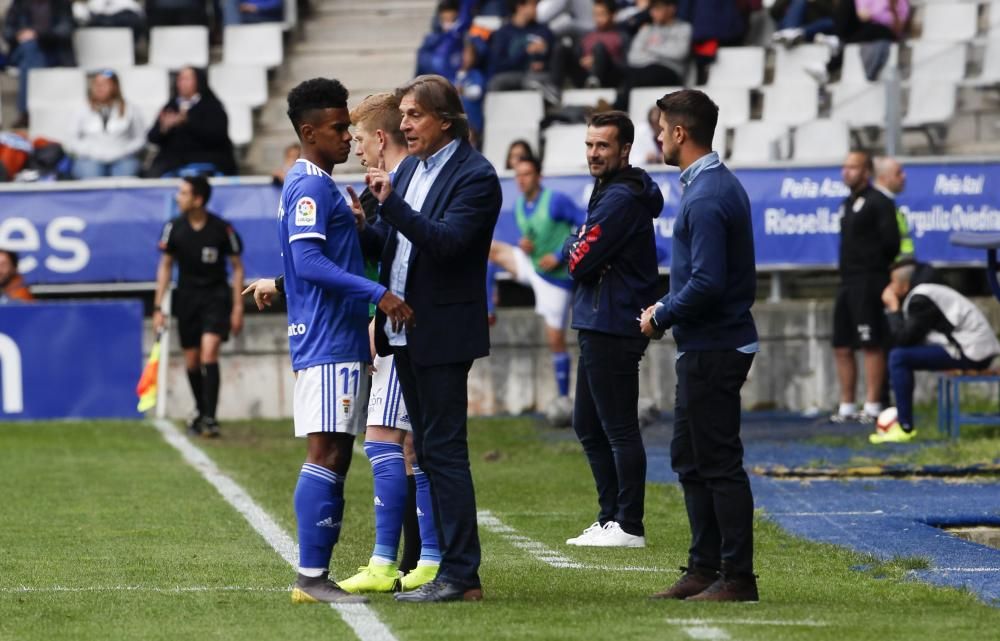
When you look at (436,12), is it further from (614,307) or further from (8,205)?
(614,307)

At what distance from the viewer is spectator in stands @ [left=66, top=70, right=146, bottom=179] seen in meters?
20.5

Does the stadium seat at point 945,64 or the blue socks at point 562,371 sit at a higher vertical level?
the stadium seat at point 945,64

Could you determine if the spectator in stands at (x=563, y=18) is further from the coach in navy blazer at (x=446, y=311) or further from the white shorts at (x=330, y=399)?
the white shorts at (x=330, y=399)

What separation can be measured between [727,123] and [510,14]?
317cm

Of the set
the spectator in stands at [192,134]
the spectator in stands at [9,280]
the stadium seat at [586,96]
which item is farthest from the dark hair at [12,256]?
the stadium seat at [586,96]

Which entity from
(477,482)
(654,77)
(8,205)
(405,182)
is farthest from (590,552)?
(654,77)

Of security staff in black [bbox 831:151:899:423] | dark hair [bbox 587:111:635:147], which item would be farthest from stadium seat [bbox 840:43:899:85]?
dark hair [bbox 587:111:635:147]

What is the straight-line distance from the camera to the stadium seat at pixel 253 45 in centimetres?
2280

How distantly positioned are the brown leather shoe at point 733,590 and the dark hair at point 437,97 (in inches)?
76.8

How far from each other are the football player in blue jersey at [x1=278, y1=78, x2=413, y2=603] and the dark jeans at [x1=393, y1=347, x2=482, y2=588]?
244 millimetres

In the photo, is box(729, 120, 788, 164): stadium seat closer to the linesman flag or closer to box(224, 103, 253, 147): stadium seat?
box(224, 103, 253, 147): stadium seat

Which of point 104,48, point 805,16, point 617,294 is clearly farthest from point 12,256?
point 617,294

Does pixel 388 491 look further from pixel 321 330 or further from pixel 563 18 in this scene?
pixel 563 18

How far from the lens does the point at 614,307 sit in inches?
380
